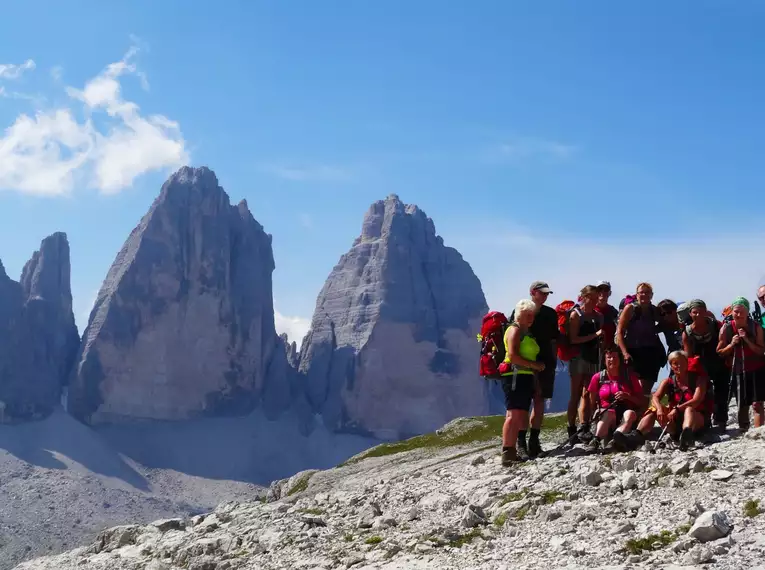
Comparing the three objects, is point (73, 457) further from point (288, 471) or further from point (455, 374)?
point (455, 374)

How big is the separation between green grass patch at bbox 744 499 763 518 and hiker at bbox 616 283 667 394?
216 inches

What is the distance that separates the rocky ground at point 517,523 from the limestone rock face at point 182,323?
154 meters

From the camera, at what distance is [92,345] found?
163m

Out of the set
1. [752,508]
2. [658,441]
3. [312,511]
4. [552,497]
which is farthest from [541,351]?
[752,508]

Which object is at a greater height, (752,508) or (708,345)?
(708,345)

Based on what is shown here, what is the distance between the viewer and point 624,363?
14.4 m

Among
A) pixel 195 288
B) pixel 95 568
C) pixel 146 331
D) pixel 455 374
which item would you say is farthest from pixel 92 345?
pixel 95 568

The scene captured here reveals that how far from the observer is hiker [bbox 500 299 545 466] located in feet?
44.4

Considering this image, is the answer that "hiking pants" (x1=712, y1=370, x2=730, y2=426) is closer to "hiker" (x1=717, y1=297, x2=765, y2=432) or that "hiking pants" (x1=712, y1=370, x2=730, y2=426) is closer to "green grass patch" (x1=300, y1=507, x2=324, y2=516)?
"hiker" (x1=717, y1=297, x2=765, y2=432)

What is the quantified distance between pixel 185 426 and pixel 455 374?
178 feet

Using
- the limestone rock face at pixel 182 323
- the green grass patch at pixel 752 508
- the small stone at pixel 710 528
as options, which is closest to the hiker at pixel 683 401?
the green grass patch at pixel 752 508

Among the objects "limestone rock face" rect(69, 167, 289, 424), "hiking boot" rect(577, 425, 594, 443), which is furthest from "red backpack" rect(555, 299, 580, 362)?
"limestone rock face" rect(69, 167, 289, 424)

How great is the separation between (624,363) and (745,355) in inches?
79.4

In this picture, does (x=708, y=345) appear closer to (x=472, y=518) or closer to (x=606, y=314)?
(x=606, y=314)
